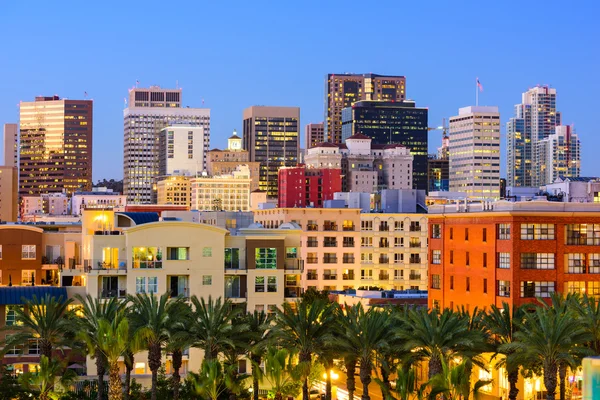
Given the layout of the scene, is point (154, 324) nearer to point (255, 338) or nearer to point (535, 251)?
point (255, 338)

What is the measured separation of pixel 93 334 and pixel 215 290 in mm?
22130

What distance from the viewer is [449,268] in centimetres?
11150

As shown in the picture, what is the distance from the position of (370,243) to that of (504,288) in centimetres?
7506

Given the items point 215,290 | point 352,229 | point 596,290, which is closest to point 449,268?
point 596,290

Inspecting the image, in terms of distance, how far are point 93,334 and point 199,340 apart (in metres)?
7.30

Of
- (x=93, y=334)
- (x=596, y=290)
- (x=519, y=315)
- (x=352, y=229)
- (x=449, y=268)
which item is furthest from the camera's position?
(x=352, y=229)

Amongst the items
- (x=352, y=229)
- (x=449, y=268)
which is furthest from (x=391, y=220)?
(x=449, y=268)

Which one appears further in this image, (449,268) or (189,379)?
(449,268)

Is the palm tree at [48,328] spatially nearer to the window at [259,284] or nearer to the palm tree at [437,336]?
the window at [259,284]

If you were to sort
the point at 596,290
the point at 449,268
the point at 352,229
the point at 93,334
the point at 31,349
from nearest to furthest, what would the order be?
1. the point at 93,334
2. the point at 31,349
3. the point at 596,290
4. the point at 449,268
5. the point at 352,229

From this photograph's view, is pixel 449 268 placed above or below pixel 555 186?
below

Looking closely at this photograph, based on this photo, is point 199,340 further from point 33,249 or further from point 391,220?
point 391,220

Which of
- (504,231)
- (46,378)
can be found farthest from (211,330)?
(504,231)

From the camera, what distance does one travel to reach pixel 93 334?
73.3m
